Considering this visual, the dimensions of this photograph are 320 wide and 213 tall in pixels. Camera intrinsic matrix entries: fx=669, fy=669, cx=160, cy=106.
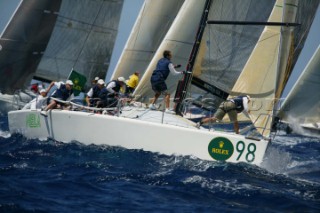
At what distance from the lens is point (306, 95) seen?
26703mm

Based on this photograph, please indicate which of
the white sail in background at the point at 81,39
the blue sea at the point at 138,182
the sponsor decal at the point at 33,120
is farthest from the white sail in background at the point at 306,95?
the sponsor decal at the point at 33,120

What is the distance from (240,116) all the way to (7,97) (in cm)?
1281

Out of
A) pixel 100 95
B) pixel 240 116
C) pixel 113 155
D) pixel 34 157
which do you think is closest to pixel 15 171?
pixel 34 157

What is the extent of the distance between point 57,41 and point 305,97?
407 inches

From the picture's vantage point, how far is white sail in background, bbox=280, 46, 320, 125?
26.6 meters

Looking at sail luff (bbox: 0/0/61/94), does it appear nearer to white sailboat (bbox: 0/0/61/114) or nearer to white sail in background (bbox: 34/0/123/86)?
white sailboat (bbox: 0/0/61/114)

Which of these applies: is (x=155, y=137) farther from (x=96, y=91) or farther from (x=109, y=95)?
(x=96, y=91)

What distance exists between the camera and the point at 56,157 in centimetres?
1417

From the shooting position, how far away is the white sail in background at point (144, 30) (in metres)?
19.8

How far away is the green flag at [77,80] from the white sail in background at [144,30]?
2.34 meters

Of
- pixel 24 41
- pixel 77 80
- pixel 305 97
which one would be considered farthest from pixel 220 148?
pixel 305 97

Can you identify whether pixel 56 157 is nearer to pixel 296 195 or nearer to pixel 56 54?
pixel 296 195

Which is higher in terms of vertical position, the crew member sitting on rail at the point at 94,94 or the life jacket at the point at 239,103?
the life jacket at the point at 239,103

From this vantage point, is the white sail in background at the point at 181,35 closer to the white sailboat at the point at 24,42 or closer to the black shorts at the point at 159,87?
the black shorts at the point at 159,87
